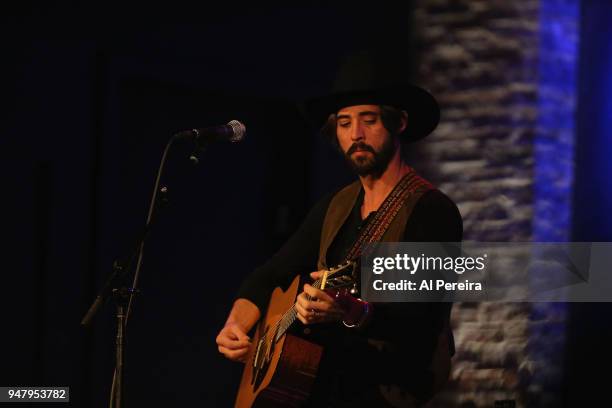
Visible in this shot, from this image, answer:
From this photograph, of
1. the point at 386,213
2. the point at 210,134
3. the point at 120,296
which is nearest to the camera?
the point at 120,296

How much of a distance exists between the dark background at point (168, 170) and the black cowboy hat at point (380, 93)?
1.10 m

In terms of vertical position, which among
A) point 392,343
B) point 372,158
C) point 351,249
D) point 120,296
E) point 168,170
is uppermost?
point 168,170

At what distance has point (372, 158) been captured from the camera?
11.2ft

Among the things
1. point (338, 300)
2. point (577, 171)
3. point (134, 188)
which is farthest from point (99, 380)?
point (577, 171)

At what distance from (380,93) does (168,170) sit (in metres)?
2.36

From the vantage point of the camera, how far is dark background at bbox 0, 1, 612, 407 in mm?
4785

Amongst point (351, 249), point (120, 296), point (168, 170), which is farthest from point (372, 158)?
point (168, 170)

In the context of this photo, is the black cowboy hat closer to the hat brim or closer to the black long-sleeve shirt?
the hat brim

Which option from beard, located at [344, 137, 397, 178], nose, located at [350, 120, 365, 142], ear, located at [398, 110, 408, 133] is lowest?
beard, located at [344, 137, 397, 178]

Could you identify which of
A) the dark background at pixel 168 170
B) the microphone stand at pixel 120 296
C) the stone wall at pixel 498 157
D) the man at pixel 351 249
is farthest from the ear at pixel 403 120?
the dark background at pixel 168 170

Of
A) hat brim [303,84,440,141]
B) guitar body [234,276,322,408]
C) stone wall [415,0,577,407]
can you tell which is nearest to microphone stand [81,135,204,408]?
guitar body [234,276,322,408]

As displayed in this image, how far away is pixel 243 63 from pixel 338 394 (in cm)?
285

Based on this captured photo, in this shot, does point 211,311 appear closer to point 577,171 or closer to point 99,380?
point 99,380

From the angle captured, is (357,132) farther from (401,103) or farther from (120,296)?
(120,296)
